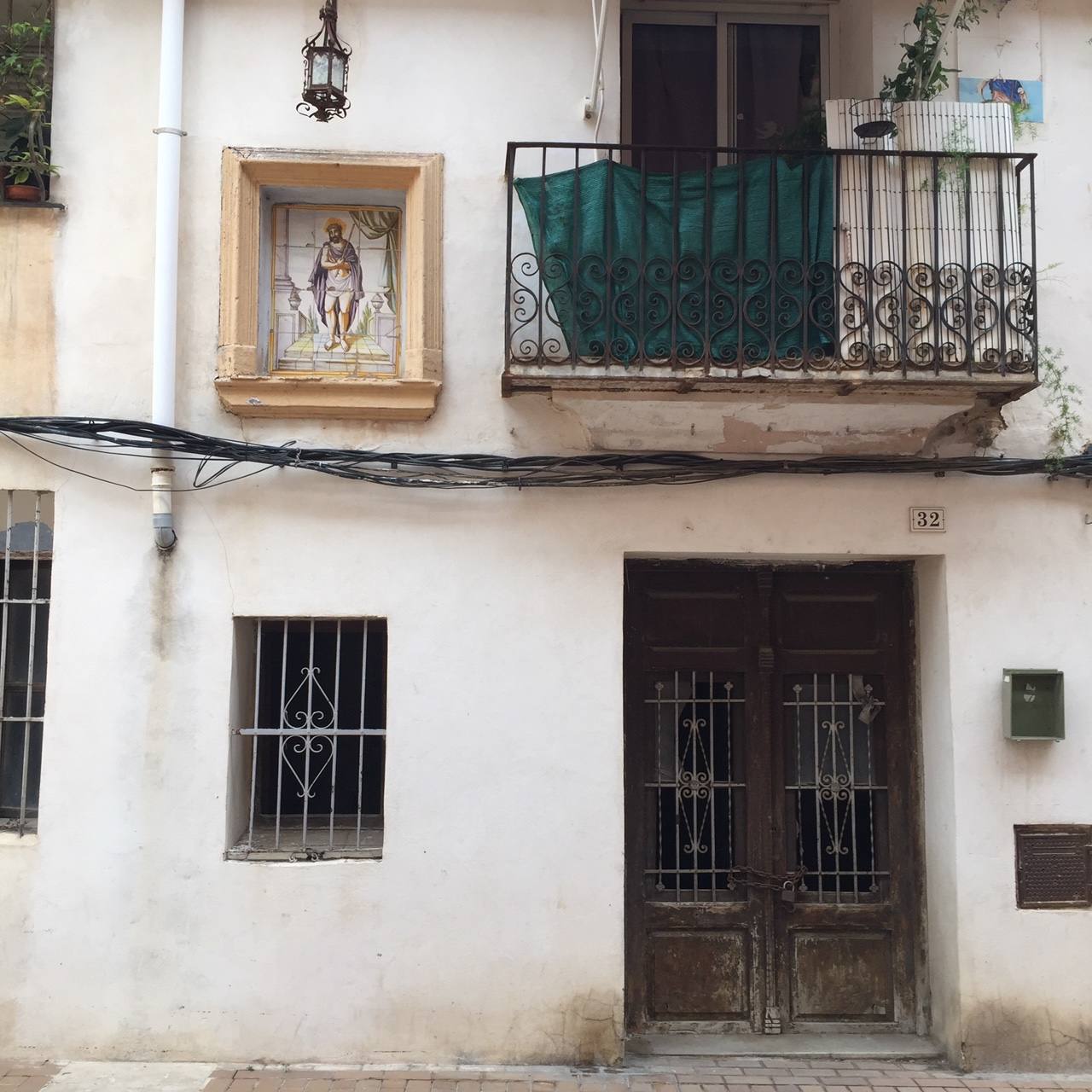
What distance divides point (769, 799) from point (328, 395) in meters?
3.49

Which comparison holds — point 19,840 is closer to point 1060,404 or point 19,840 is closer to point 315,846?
point 315,846

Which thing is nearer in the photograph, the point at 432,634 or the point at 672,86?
the point at 432,634

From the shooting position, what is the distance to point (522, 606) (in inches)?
224

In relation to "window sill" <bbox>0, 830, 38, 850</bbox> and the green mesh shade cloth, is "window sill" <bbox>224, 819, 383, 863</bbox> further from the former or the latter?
the green mesh shade cloth

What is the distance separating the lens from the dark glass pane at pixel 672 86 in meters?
6.56

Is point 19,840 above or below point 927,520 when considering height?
below

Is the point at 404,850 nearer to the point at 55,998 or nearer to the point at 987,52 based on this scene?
the point at 55,998

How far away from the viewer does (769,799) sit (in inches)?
238

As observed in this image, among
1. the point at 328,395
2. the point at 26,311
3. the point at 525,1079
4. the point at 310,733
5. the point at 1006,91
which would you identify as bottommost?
the point at 525,1079

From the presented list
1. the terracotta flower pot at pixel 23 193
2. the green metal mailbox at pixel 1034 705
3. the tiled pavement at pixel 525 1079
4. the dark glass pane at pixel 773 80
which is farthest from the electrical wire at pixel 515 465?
the tiled pavement at pixel 525 1079

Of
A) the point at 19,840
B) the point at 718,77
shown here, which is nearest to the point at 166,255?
the point at 19,840

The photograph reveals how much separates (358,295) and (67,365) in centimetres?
167

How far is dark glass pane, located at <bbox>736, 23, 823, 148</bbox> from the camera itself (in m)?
6.61

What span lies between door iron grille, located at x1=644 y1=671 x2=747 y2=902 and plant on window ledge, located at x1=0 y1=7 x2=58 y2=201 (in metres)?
4.63
